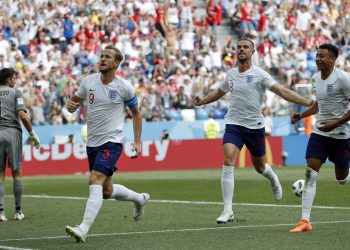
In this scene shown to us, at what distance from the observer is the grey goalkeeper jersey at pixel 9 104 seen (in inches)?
665

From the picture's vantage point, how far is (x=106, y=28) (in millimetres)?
38750

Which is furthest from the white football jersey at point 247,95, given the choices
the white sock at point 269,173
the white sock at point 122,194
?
the white sock at point 122,194

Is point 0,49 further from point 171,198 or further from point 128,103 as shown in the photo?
point 128,103

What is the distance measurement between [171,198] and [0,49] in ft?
52.6

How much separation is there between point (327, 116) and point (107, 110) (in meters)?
2.83

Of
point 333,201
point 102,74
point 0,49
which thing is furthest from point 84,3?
point 102,74

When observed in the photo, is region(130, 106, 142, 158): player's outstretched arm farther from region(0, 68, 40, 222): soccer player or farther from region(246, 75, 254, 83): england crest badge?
region(0, 68, 40, 222): soccer player

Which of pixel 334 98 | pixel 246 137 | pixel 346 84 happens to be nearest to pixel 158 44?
pixel 246 137

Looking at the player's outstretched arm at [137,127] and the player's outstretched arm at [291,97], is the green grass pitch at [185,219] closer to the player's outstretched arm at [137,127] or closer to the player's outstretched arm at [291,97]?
the player's outstretched arm at [137,127]

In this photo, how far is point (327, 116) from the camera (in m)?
14.1

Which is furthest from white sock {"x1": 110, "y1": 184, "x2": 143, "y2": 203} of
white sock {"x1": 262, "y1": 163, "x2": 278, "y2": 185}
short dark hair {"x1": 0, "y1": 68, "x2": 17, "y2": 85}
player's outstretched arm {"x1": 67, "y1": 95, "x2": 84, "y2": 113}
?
short dark hair {"x1": 0, "y1": 68, "x2": 17, "y2": 85}

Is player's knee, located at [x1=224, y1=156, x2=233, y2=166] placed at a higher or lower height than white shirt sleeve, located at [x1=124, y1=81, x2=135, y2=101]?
lower

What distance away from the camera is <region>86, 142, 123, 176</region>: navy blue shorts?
1338 centimetres

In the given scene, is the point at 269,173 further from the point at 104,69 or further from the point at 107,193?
the point at 104,69
